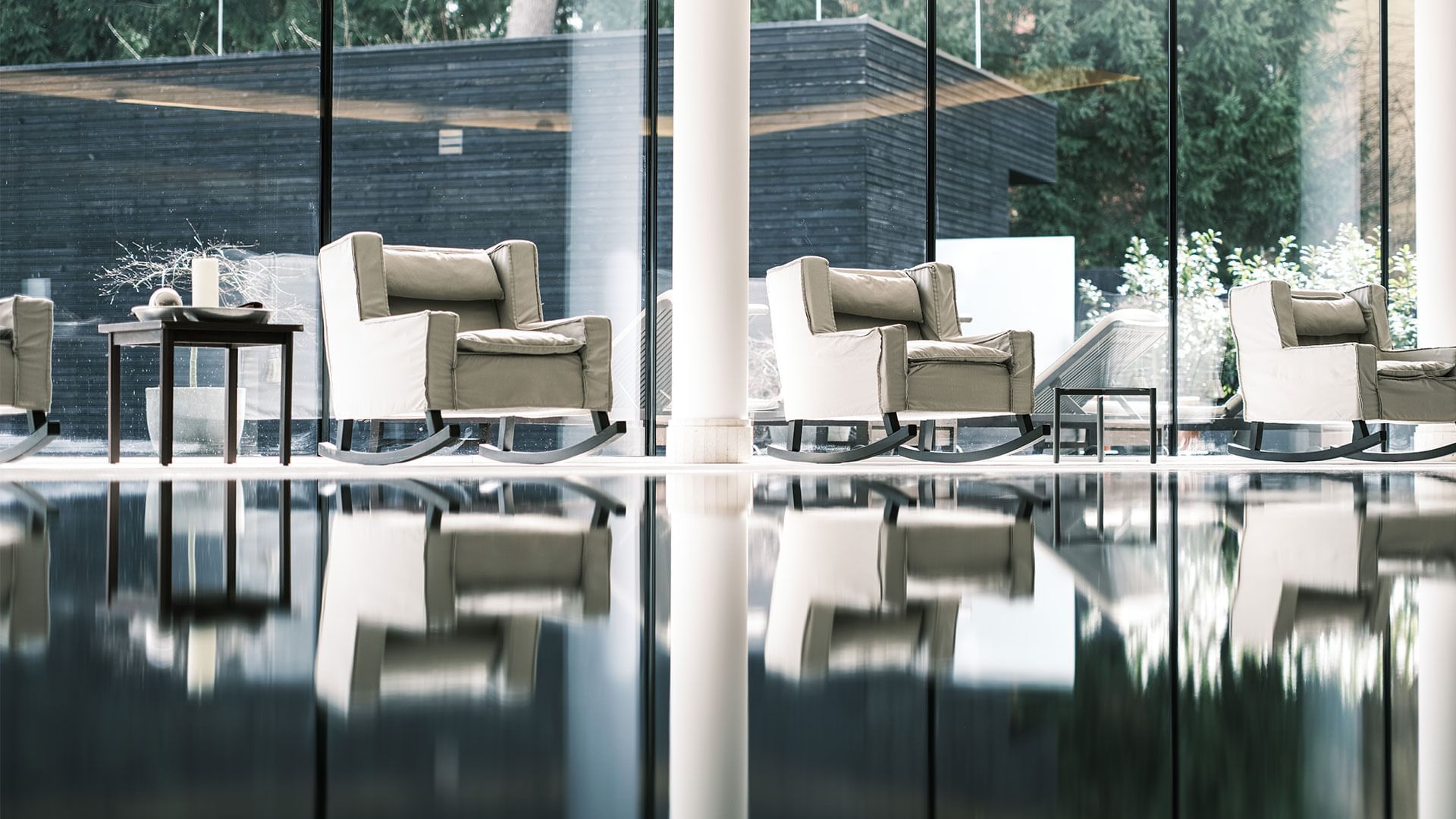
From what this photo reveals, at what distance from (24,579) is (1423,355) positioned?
666cm

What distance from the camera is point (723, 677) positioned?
0.80 metres

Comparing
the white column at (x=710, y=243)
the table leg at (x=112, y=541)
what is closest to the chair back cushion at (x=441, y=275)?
the white column at (x=710, y=243)

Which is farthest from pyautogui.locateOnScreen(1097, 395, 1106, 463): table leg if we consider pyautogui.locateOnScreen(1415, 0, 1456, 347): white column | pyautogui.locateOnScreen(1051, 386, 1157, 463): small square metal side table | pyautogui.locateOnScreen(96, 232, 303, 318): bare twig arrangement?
pyautogui.locateOnScreen(96, 232, 303, 318): bare twig arrangement

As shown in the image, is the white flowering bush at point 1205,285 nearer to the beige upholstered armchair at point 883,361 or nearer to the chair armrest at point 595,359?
the beige upholstered armchair at point 883,361

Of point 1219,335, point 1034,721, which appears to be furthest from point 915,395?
point 1034,721

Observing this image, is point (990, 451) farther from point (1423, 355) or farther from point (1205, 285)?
point (1205, 285)

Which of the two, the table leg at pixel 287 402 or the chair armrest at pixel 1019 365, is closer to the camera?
the table leg at pixel 287 402

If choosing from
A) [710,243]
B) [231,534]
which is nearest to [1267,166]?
[710,243]

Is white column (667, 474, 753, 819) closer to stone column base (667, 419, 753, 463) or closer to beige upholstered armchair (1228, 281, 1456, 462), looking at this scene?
stone column base (667, 419, 753, 463)

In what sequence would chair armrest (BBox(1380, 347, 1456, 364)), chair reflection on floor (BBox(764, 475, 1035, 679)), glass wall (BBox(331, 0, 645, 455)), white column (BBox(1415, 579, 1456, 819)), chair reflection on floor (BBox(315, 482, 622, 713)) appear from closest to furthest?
white column (BBox(1415, 579, 1456, 819)), chair reflection on floor (BBox(315, 482, 622, 713)), chair reflection on floor (BBox(764, 475, 1035, 679)), chair armrest (BBox(1380, 347, 1456, 364)), glass wall (BBox(331, 0, 645, 455))

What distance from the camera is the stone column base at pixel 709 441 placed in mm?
5633

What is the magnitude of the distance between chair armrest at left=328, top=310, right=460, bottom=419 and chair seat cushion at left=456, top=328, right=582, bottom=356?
0.24ft

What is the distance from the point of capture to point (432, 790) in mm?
525

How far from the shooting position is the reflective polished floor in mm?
543
